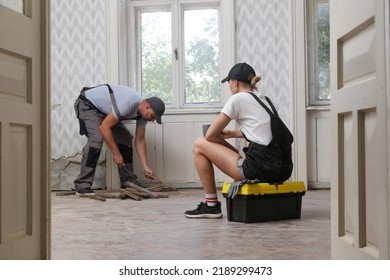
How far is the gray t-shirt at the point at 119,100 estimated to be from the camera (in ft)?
15.5

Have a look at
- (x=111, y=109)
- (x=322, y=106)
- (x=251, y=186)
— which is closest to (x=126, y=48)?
(x=111, y=109)

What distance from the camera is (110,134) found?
474 centimetres

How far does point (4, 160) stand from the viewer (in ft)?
5.47

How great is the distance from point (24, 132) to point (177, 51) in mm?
3925

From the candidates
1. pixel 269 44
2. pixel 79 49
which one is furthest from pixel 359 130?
pixel 79 49

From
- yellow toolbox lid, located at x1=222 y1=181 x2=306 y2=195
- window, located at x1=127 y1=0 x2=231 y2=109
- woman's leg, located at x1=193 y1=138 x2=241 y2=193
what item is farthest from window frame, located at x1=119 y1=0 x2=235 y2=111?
yellow toolbox lid, located at x1=222 y1=181 x2=306 y2=195

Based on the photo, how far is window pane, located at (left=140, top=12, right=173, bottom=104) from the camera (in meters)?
5.69

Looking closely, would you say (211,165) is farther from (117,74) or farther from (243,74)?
(117,74)

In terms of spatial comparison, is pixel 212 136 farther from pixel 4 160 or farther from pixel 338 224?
pixel 4 160

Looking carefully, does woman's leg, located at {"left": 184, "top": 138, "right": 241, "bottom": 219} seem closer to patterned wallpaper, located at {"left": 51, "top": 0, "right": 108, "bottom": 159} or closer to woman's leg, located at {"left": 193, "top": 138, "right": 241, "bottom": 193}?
woman's leg, located at {"left": 193, "top": 138, "right": 241, "bottom": 193}

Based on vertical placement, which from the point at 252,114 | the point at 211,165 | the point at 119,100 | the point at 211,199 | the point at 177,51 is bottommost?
the point at 211,199

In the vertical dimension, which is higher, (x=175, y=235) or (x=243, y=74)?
(x=243, y=74)

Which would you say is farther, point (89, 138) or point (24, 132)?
point (89, 138)

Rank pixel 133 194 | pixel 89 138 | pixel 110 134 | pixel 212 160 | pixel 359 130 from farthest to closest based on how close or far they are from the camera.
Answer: pixel 89 138 < pixel 110 134 < pixel 133 194 < pixel 212 160 < pixel 359 130
